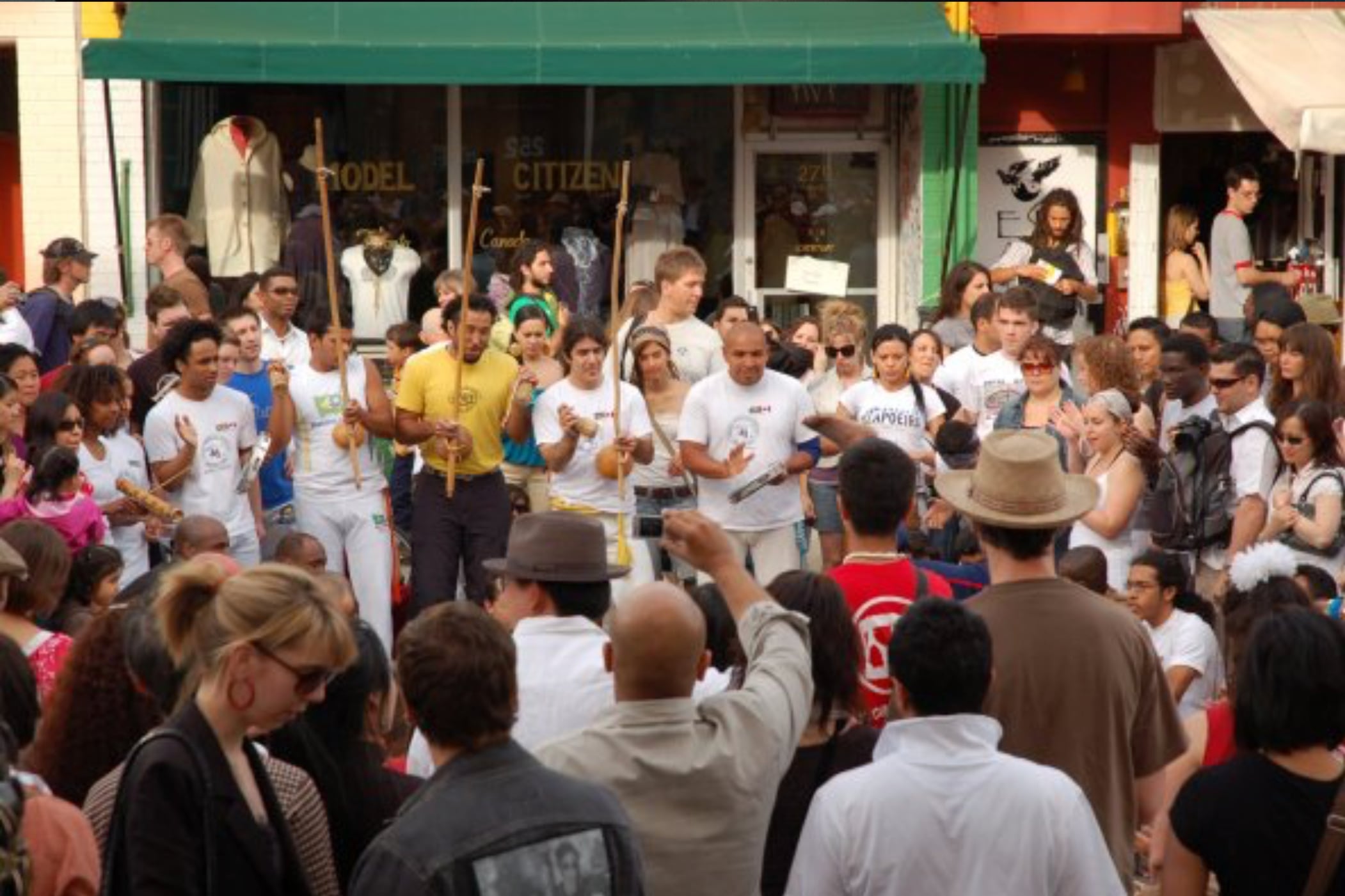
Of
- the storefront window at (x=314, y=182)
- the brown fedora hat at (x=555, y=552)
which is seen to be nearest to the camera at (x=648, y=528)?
Result: the storefront window at (x=314, y=182)

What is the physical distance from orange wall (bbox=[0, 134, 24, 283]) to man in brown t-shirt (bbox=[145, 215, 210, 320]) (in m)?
2.71

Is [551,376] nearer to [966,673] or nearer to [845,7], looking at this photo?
[845,7]

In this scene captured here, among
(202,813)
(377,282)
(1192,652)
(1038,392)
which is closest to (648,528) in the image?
(1038,392)

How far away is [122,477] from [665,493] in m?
2.80

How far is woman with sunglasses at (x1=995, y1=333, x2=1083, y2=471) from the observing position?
38.1ft

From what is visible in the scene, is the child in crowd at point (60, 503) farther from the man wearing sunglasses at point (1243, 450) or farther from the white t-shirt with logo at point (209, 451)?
the man wearing sunglasses at point (1243, 450)

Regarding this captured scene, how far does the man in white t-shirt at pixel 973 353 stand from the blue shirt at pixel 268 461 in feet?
11.6

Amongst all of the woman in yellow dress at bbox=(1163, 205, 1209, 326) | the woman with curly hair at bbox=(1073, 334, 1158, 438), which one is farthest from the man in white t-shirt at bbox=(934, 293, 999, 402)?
the woman in yellow dress at bbox=(1163, 205, 1209, 326)

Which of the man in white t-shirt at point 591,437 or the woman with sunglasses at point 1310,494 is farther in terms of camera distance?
the man in white t-shirt at point 591,437

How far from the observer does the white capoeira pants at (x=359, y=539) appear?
464 inches

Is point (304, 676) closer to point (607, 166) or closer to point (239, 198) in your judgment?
point (239, 198)

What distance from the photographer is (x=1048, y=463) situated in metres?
6.13

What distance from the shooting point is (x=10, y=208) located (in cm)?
1750

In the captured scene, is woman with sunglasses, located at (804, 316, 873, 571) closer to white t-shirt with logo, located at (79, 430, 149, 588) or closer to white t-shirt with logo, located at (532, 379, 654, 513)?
white t-shirt with logo, located at (532, 379, 654, 513)
